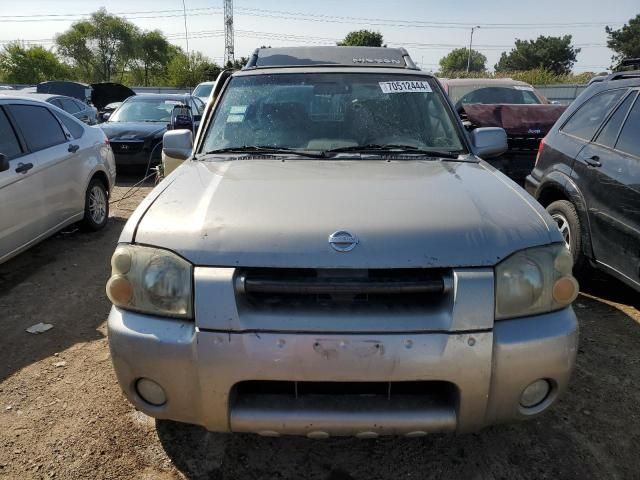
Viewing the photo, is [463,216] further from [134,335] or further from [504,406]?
[134,335]

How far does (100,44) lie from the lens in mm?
75375

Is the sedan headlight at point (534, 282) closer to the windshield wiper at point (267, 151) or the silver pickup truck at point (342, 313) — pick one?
the silver pickup truck at point (342, 313)

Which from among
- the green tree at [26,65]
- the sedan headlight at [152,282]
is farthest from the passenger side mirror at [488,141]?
the green tree at [26,65]

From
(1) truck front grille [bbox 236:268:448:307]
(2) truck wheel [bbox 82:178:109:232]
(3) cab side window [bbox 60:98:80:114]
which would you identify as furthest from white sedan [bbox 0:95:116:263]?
(3) cab side window [bbox 60:98:80:114]

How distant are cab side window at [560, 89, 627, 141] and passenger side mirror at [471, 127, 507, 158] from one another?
1.43m

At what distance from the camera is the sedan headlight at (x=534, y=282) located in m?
2.09

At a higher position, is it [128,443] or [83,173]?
[83,173]

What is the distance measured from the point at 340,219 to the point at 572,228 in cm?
305

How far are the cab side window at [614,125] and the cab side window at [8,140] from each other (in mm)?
5127

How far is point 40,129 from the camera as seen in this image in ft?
17.6

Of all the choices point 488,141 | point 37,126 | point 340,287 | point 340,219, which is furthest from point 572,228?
point 37,126

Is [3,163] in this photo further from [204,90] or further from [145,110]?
[204,90]

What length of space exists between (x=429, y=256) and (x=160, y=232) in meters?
1.12

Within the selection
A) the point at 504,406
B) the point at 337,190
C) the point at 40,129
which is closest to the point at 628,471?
the point at 504,406
